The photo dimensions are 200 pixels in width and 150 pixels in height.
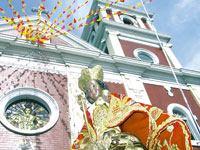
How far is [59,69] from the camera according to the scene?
9.48 m

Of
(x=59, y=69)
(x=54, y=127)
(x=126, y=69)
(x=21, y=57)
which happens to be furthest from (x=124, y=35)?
(x=54, y=127)

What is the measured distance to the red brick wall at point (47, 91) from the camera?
686cm

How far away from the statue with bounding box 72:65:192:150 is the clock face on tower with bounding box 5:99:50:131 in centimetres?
283

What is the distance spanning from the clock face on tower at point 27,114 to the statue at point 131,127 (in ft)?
9.29

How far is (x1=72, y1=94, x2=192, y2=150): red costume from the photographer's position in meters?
4.37

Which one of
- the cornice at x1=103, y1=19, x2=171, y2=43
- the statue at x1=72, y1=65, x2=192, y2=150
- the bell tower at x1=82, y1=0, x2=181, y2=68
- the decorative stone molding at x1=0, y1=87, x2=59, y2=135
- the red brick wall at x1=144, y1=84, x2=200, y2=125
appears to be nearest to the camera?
the statue at x1=72, y1=65, x2=192, y2=150

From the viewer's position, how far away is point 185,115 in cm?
1060

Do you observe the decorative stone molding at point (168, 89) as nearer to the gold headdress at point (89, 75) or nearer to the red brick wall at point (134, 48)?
the red brick wall at point (134, 48)

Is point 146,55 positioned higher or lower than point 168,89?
higher

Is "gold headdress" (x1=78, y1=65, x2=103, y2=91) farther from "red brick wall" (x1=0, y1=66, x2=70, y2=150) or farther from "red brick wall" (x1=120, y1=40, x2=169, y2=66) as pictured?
"red brick wall" (x1=120, y1=40, x2=169, y2=66)

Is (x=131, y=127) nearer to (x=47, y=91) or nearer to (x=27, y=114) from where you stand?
(x=27, y=114)

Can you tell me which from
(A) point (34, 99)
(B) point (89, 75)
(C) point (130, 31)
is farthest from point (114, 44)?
(B) point (89, 75)

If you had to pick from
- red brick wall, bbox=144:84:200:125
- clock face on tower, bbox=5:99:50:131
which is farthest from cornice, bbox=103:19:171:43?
clock face on tower, bbox=5:99:50:131

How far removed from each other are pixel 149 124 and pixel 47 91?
4.90m
